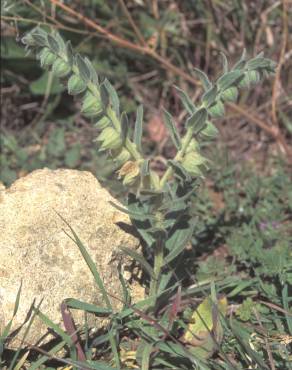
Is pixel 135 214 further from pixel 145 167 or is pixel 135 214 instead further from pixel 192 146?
pixel 192 146

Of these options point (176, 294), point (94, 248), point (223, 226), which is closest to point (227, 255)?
point (223, 226)

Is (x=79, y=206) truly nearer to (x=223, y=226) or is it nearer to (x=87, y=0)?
(x=223, y=226)

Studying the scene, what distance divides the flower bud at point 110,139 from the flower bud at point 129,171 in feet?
0.24

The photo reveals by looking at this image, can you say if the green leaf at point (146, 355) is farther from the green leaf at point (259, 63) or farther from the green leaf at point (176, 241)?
the green leaf at point (259, 63)

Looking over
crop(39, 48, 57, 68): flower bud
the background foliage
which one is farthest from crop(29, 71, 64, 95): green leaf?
→ crop(39, 48, 57, 68): flower bud

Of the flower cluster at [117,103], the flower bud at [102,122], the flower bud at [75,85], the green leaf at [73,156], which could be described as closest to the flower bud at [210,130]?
the flower cluster at [117,103]

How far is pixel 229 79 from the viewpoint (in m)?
2.14

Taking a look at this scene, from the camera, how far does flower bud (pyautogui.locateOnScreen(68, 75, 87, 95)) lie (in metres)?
2.09

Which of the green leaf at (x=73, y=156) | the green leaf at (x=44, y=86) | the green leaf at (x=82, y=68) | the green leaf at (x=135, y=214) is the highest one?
the green leaf at (x=82, y=68)

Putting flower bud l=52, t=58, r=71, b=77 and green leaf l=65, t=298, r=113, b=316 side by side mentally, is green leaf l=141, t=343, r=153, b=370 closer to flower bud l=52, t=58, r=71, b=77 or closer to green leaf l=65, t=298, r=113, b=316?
green leaf l=65, t=298, r=113, b=316

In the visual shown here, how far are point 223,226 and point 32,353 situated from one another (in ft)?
3.53

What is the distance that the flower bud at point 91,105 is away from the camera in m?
2.13

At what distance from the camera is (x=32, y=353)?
7.34 ft

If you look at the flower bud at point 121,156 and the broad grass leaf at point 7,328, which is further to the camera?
the flower bud at point 121,156
